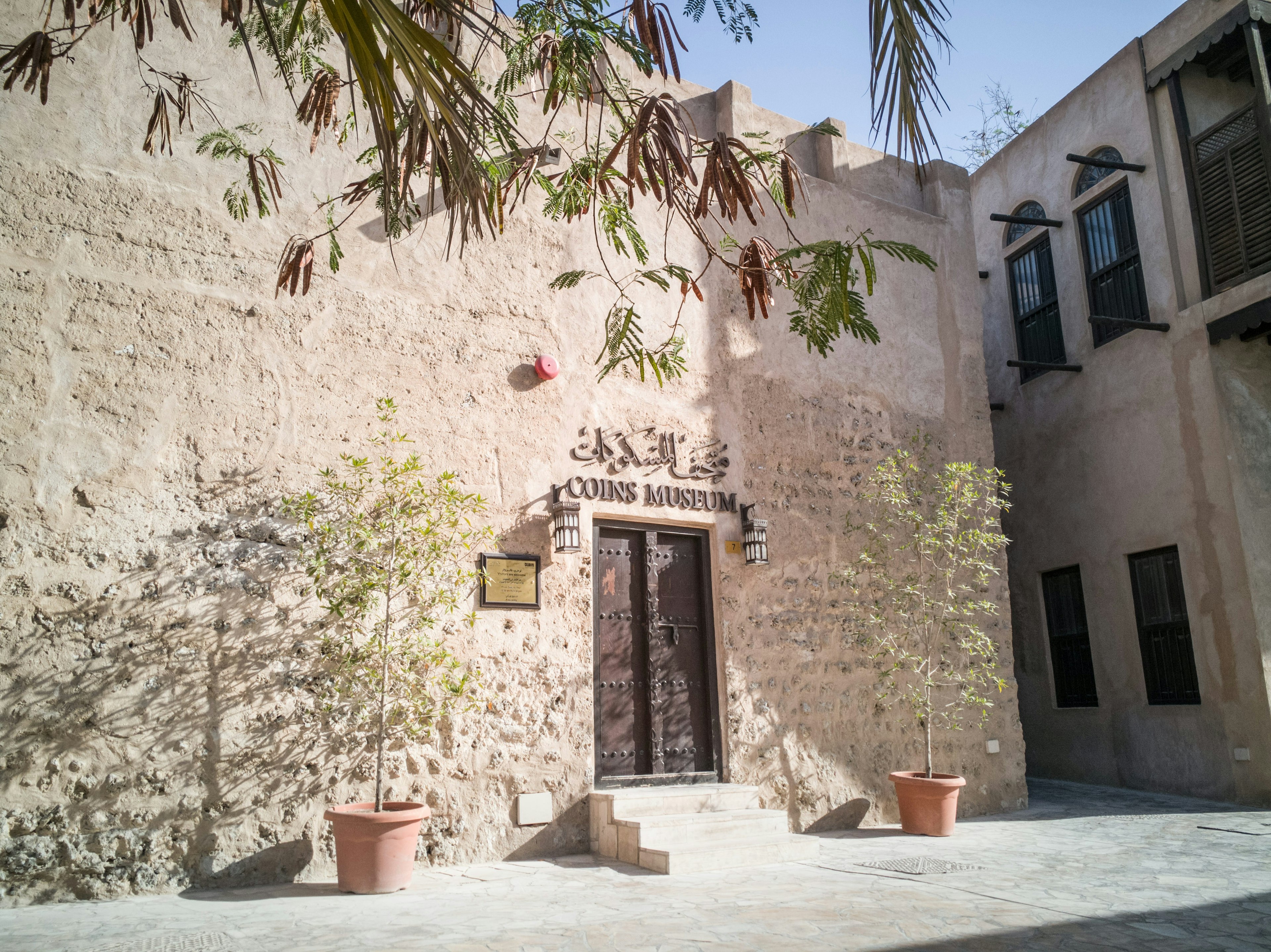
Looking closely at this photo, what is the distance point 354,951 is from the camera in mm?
3463

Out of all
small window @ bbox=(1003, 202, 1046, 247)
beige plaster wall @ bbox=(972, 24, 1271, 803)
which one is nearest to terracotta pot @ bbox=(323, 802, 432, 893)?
beige plaster wall @ bbox=(972, 24, 1271, 803)

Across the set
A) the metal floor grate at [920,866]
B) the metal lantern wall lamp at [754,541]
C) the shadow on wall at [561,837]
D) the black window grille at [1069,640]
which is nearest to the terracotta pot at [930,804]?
the metal floor grate at [920,866]

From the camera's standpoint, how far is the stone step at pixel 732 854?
17.0 feet

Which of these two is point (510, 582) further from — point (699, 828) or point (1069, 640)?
point (1069, 640)

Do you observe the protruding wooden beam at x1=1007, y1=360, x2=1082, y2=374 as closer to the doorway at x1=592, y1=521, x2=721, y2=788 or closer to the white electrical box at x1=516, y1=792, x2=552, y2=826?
the doorway at x1=592, y1=521, x2=721, y2=788

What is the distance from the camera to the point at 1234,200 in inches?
317

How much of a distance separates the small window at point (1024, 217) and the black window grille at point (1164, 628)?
4112mm

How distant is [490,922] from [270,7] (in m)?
4.85

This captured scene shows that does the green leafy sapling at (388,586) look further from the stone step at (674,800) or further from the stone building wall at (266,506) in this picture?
the stone step at (674,800)

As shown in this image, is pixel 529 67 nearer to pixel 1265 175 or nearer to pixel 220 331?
pixel 220 331

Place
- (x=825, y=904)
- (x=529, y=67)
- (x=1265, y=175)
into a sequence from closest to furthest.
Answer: (x=529, y=67) < (x=825, y=904) < (x=1265, y=175)

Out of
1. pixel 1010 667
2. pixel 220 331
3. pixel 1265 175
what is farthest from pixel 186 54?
pixel 1265 175

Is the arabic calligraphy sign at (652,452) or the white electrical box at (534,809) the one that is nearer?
the white electrical box at (534,809)

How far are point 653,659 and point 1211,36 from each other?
746cm
